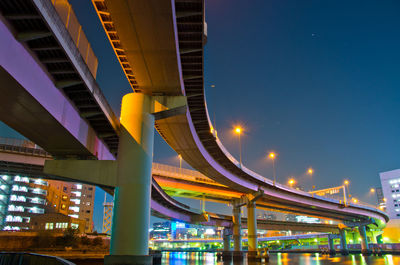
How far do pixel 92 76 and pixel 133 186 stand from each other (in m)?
6.66

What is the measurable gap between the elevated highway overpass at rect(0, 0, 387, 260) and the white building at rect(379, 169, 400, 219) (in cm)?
17358

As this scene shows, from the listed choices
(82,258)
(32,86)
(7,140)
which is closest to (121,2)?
(32,86)

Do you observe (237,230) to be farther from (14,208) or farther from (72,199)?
(72,199)

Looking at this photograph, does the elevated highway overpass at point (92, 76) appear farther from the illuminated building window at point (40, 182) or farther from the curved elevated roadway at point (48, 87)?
the illuminated building window at point (40, 182)

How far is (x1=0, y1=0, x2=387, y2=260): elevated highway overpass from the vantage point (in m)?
12.4

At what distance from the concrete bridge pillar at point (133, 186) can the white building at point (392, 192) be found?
17749 cm

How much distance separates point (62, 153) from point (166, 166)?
104 feet

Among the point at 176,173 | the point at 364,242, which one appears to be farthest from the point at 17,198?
the point at 364,242

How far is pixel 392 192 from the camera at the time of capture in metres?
168

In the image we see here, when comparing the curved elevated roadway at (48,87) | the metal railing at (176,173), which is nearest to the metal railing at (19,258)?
the curved elevated roadway at (48,87)

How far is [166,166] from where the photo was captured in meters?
52.2

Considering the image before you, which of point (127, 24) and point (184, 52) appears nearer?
point (127, 24)

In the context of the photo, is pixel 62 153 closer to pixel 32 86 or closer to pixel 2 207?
pixel 32 86

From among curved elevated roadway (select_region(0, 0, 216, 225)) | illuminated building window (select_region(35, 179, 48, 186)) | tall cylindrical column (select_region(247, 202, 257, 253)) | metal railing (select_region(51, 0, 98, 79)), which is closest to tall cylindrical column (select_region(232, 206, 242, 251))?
tall cylindrical column (select_region(247, 202, 257, 253))
